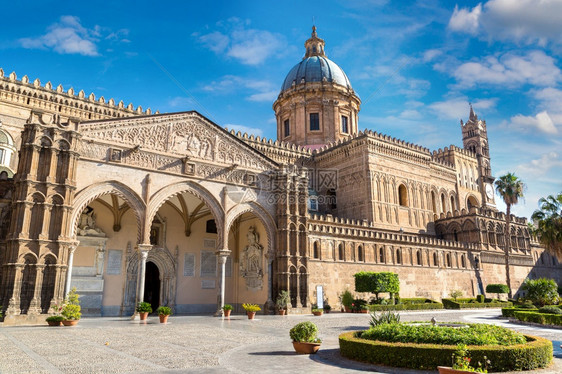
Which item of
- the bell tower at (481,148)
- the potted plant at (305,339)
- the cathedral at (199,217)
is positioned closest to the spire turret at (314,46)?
the cathedral at (199,217)

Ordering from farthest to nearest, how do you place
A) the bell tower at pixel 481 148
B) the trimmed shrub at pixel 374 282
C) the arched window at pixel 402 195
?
the bell tower at pixel 481 148
the arched window at pixel 402 195
the trimmed shrub at pixel 374 282

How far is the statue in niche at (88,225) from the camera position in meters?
25.7

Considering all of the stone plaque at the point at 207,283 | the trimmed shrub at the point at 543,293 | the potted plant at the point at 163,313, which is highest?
the stone plaque at the point at 207,283

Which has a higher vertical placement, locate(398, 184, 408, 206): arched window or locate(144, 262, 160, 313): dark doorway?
locate(398, 184, 408, 206): arched window

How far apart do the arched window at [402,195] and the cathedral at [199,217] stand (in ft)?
0.41

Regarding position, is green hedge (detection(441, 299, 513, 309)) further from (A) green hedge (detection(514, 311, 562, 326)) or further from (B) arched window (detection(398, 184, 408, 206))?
(B) arched window (detection(398, 184, 408, 206))

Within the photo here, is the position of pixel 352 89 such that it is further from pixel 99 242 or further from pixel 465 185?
pixel 99 242

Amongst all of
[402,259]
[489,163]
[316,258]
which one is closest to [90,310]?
[316,258]

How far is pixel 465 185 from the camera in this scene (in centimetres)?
5841

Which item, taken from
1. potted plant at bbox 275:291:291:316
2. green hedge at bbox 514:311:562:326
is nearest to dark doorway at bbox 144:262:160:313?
potted plant at bbox 275:291:291:316

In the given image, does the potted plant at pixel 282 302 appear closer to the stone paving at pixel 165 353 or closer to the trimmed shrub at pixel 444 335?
the stone paving at pixel 165 353

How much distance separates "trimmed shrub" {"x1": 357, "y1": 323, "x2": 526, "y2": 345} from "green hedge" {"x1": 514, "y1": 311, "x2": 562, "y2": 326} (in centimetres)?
1191

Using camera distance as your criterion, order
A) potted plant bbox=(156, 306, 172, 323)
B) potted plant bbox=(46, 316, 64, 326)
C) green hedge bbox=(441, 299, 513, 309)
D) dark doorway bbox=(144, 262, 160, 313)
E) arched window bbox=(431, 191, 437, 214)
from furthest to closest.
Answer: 1. arched window bbox=(431, 191, 437, 214)
2. green hedge bbox=(441, 299, 513, 309)
3. dark doorway bbox=(144, 262, 160, 313)
4. potted plant bbox=(156, 306, 172, 323)
5. potted plant bbox=(46, 316, 64, 326)

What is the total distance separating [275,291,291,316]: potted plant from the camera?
26.6 meters
